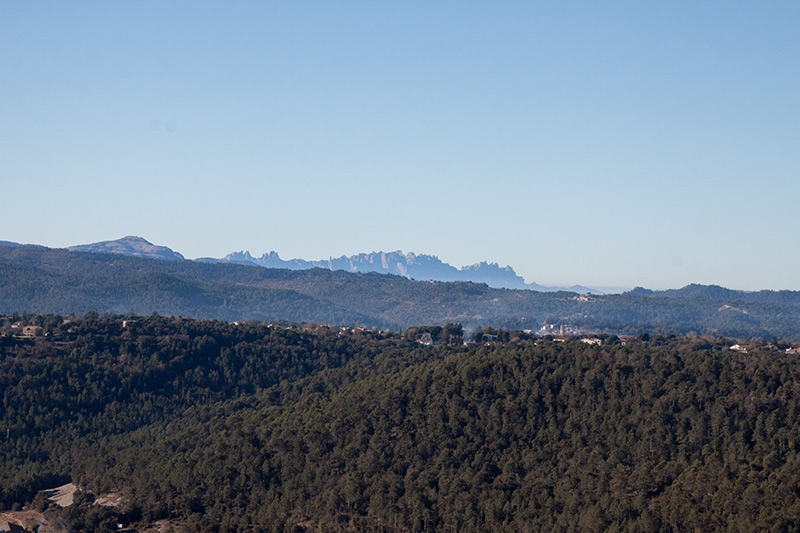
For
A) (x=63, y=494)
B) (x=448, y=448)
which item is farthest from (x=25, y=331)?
(x=448, y=448)

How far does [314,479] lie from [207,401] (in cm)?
4390

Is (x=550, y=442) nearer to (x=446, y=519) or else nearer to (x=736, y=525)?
(x=446, y=519)

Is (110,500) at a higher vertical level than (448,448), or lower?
lower

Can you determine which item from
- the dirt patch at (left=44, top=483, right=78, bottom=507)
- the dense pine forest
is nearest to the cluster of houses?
the dense pine forest

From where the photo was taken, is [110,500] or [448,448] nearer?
[448,448]

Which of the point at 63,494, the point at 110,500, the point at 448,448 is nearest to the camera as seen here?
the point at 448,448

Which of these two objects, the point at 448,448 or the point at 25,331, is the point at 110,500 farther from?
the point at 25,331

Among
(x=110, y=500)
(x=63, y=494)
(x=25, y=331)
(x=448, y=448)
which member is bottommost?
(x=63, y=494)

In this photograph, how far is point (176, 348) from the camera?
433 feet

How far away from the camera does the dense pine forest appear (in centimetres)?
6744

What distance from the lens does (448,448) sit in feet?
270

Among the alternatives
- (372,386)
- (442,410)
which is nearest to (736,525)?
(442,410)

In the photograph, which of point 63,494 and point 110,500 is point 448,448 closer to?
point 110,500

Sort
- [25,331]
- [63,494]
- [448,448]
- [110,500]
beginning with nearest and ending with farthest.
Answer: [448,448] → [110,500] → [63,494] → [25,331]
